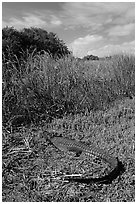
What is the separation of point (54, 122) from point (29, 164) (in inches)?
43.6

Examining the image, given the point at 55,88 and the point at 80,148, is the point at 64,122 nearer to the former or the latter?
the point at 55,88

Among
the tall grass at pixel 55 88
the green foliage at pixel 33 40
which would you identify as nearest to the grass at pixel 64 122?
the tall grass at pixel 55 88

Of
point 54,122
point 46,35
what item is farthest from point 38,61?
point 46,35

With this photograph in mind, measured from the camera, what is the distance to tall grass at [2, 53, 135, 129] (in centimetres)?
420

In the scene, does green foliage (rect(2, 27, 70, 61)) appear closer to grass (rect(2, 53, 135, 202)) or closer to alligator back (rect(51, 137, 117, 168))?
grass (rect(2, 53, 135, 202))

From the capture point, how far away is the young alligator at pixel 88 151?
2.69m

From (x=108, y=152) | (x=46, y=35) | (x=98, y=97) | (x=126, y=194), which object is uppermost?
(x=46, y=35)

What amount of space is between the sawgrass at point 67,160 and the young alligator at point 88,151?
0.05m

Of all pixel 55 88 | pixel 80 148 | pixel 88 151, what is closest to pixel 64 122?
pixel 55 88

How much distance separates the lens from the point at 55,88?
15.0 feet

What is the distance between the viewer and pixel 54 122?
411 centimetres

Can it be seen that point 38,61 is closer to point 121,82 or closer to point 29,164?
point 121,82

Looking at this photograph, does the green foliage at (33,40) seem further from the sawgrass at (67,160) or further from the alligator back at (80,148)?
the alligator back at (80,148)

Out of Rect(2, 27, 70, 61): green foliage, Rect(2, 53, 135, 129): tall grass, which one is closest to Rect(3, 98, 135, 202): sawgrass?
Rect(2, 53, 135, 129): tall grass
